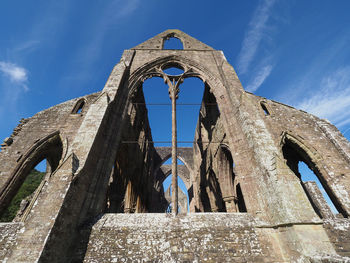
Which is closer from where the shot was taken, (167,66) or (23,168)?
(23,168)

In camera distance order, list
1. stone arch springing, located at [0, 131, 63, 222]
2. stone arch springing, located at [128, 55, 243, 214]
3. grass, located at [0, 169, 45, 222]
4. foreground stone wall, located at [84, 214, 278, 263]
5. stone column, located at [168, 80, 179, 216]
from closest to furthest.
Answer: foreground stone wall, located at [84, 214, 278, 263]
stone column, located at [168, 80, 179, 216]
stone arch springing, located at [0, 131, 63, 222]
stone arch springing, located at [128, 55, 243, 214]
grass, located at [0, 169, 45, 222]

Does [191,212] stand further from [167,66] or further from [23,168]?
[167,66]

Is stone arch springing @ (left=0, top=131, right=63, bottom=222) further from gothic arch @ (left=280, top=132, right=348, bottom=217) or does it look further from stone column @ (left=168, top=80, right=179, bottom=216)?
gothic arch @ (left=280, top=132, right=348, bottom=217)

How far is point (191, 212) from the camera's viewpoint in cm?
473

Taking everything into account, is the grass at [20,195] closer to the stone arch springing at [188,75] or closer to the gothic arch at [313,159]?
Result: the stone arch springing at [188,75]

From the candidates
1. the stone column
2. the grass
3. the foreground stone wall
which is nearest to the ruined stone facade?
the foreground stone wall

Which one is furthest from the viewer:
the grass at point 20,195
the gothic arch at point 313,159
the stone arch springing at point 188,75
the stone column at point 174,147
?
the grass at point 20,195

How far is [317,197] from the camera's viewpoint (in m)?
7.86

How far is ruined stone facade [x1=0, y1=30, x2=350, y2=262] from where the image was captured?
3398mm

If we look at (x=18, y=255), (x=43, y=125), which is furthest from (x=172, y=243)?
(x=43, y=125)

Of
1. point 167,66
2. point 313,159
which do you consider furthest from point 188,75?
point 313,159

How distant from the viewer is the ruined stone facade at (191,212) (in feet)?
11.1

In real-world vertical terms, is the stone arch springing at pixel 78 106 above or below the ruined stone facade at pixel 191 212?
above

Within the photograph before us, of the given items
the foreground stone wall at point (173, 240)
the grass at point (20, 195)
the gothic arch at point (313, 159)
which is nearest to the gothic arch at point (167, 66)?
the gothic arch at point (313, 159)
